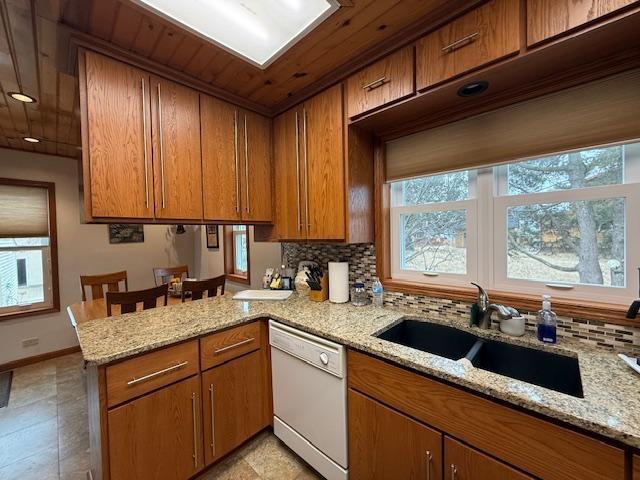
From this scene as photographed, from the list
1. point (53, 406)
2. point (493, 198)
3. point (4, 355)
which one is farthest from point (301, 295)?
point (4, 355)

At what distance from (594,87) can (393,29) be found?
0.91 metres

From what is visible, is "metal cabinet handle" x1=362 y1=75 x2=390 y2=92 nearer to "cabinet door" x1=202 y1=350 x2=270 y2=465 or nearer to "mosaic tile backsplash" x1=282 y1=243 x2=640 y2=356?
"mosaic tile backsplash" x1=282 y1=243 x2=640 y2=356

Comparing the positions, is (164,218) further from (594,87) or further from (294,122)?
(594,87)

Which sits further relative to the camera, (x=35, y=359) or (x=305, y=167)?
(x=35, y=359)

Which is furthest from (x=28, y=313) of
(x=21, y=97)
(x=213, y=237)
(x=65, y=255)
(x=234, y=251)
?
(x=21, y=97)

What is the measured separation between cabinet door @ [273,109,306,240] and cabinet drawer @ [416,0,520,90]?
90 cm

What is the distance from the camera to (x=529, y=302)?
4.13 ft

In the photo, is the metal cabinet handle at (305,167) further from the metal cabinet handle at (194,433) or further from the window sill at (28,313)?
the window sill at (28,313)

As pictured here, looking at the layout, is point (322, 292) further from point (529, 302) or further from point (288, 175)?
point (529, 302)

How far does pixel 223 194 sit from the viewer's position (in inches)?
70.9

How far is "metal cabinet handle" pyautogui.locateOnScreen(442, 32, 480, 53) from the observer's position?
1079 mm

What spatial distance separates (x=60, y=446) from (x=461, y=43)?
328cm

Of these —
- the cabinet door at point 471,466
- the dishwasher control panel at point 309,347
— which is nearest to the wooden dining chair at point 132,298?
the dishwasher control panel at point 309,347

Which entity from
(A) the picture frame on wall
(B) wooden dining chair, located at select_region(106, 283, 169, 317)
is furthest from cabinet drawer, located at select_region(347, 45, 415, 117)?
(A) the picture frame on wall
